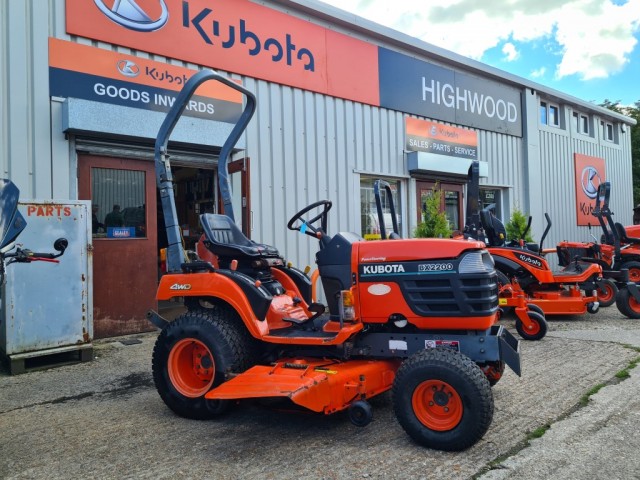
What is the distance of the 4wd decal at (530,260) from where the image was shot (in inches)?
311

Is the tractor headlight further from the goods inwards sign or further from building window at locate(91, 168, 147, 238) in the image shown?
the goods inwards sign

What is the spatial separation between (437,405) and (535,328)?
3.83m

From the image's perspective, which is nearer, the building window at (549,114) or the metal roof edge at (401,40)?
the metal roof edge at (401,40)

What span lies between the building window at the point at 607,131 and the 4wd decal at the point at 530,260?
497 inches

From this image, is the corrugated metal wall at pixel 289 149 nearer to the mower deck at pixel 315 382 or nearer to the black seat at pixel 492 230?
the black seat at pixel 492 230

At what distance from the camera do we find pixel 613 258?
9.57 meters

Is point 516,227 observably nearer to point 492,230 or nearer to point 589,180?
point 492,230

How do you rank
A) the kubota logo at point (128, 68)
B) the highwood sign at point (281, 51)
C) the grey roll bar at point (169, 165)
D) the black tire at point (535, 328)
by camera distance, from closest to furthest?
the grey roll bar at point (169, 165) → the black tire at point (535, 328) → the kubota logo at point (128, 68) → the highwood sign at point (281, 51)

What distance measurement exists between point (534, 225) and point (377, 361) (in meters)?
11.7

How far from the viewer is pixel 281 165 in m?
8.78

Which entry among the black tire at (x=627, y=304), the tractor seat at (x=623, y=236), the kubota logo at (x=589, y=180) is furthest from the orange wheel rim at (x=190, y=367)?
the kubota logo at (x=589, y=180)

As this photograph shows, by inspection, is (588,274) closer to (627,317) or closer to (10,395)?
(627,317)

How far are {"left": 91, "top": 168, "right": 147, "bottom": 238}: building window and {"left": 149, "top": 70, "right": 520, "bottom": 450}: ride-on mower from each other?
3.23 metres

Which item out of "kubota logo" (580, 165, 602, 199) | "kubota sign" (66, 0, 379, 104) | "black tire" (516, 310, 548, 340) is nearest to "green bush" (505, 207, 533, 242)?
"kubota sign" (66, 0, 379, 104)
